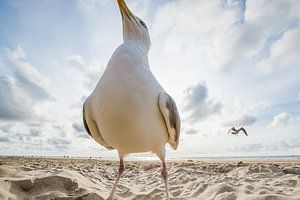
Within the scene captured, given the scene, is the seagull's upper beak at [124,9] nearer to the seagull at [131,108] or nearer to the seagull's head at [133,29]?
the seagull's head at [133,29]

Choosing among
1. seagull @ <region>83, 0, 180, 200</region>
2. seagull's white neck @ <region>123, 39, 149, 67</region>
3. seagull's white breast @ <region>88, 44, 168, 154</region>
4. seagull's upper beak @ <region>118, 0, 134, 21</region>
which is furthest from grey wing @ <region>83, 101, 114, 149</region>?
seagull's upper beak @ <region>118, 0, 134, 21</region>

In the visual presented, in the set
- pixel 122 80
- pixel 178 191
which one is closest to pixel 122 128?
pixel 122 80

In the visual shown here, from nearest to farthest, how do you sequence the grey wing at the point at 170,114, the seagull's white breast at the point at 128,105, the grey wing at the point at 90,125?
1. the seagull's white breast at the point at 128,105
2. the grey wing at the point at 170,114
3. the grey wing at the point at 90,125

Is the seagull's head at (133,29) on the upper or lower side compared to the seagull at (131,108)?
upper

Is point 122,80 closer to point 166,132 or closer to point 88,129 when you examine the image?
point 166,132

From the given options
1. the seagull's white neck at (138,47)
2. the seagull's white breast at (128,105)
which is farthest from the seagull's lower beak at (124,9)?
the seagull's white breast at (128,105)

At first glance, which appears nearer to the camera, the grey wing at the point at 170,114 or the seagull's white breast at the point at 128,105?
the seagull's white breast at the point at 128,105

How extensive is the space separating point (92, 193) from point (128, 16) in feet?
9.20

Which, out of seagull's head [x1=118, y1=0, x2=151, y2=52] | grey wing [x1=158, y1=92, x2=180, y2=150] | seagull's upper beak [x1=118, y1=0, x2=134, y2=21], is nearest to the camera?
grey wing [x1=158, y1=92, x2=180, y2=150]

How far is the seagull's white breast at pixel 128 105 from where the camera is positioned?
2.98 metres

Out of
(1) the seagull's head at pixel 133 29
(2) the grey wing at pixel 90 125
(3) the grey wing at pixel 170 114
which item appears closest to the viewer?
(3) the grey wing at pixel 170 114

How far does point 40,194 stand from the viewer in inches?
149

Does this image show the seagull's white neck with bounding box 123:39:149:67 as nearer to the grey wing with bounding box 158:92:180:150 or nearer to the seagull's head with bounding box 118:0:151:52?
the seagull's head with bounding box 118:0:151:52

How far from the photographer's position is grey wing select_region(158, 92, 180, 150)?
10.8ft
